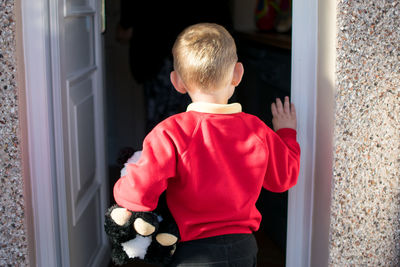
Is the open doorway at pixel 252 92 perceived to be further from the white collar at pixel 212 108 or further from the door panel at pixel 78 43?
the white collar at pixel 212 108

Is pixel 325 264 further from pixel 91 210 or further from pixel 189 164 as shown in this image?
pixel 91 210

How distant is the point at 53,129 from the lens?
1.75 meters

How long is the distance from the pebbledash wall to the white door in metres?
0.18

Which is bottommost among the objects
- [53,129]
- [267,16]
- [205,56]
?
[53,129]

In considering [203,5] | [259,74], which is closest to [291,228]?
[203,5]

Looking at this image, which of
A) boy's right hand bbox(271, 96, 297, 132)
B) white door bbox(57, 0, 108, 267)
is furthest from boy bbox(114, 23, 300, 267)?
white door bbox(57, 0, 108, 267)

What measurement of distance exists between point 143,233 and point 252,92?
239 centimetres

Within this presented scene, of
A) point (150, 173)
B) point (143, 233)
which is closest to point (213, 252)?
point (143, 233)

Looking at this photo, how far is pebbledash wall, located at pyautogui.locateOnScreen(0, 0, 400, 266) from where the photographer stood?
5.41 ft

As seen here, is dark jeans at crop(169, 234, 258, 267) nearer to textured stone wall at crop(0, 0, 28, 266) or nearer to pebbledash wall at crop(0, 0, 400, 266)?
pebbledash wall at crop(0, 0, 400, 266)

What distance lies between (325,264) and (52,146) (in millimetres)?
1070

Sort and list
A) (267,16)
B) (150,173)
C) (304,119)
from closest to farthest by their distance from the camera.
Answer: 1. (150,173)
2. (304,119)
3. (267,16)

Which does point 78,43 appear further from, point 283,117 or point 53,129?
point 283,117

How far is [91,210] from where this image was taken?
234 centimetres
